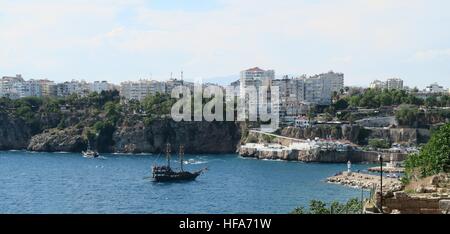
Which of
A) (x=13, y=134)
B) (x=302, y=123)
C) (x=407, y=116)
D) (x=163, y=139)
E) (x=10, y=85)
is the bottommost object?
(x=163, y=139)

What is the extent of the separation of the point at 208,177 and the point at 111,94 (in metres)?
17.2

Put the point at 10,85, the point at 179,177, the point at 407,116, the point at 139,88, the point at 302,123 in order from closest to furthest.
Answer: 1. the point at 179,177
2. the point at 407,116
3. the point at 302,123
4. the point at 139,88
5. the point at 10,85

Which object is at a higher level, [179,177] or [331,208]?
[331,208]

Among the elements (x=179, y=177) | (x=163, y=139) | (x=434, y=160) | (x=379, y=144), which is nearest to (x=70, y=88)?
(x=163, y=139)

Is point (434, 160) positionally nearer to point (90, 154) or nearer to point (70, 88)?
point (90, 154)

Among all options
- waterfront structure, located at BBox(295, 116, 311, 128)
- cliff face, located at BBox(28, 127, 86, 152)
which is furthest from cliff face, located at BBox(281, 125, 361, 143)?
cliff face, located at BBox(28, 127, 86, 152)

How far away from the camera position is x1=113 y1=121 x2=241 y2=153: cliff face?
29562 mm

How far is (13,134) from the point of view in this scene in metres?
31.7

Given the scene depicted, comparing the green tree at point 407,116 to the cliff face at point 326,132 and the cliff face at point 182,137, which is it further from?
the cliff face at point 182,137

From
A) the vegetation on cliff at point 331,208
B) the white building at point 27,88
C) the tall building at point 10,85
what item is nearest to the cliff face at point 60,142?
the tall building at point 10,85

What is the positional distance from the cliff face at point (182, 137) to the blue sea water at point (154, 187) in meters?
3.46

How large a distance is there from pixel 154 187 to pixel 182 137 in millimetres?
12156
